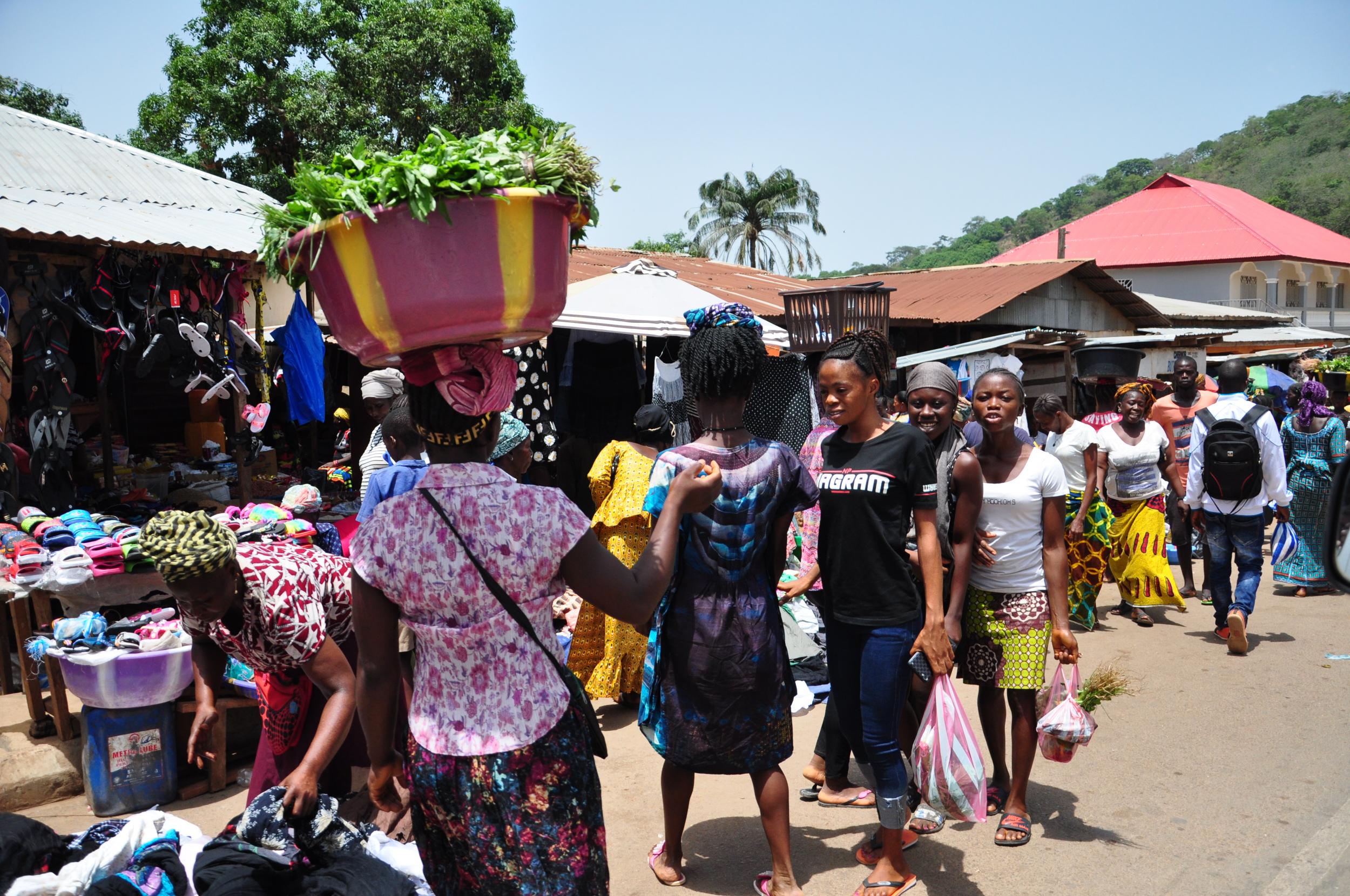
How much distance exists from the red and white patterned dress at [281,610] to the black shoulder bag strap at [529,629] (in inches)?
36.5

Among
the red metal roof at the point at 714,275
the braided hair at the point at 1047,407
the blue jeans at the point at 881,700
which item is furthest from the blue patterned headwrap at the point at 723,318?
the red metal roof at the point at 714,275

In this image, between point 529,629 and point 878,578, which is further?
point 878,578

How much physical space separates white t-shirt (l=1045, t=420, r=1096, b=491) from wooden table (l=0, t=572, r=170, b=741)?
6.57m

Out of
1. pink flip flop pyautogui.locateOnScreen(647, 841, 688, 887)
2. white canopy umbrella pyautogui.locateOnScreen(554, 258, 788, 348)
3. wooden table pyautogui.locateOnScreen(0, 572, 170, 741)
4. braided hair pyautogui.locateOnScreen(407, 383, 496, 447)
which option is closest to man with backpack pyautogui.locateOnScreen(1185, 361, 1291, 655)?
white canopy umbrella pyautogui.locateOnScreen(554, 258, 788, 348)

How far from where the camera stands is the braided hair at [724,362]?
3371mm

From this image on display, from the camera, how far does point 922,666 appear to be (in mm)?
3641

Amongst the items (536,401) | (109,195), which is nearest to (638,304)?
(536,401)

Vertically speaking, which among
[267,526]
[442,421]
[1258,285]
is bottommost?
[267,526]

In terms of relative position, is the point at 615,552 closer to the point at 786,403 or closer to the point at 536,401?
the point at 536,401

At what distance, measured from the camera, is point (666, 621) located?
348cm

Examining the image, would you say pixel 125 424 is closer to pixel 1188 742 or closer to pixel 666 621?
pixel 666 621

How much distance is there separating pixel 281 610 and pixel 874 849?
2.54m

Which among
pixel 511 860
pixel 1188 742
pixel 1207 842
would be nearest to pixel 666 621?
pixel 511 860

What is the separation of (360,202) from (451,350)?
369 millimetres
